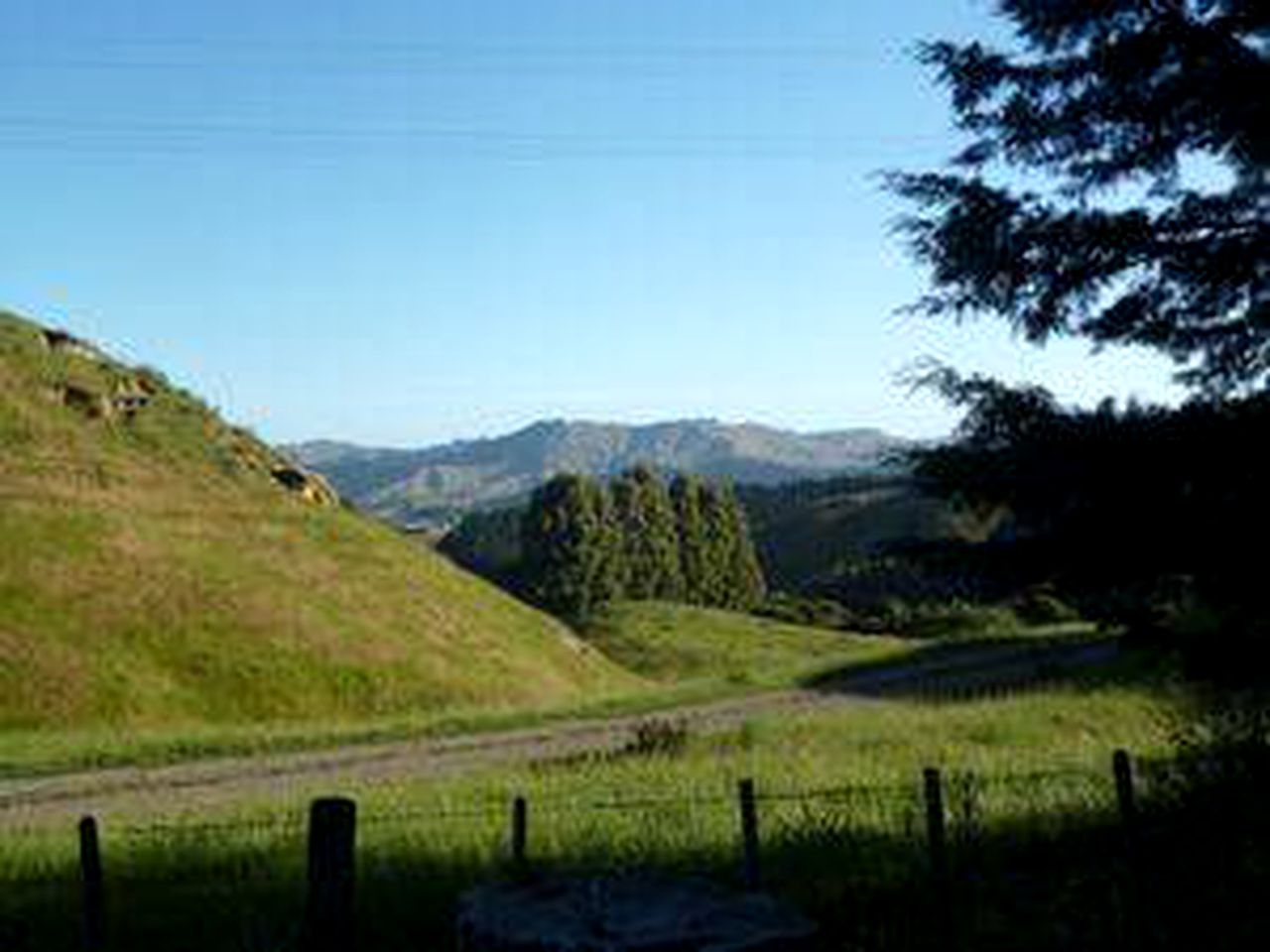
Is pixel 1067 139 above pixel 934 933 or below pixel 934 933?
above

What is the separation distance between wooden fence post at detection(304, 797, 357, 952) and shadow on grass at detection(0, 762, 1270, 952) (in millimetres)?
1285

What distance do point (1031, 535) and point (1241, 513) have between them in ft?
5.28

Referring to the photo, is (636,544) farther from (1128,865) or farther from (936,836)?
(1128,865)

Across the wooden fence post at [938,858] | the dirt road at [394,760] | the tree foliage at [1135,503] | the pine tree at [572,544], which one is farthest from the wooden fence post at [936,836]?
the pine tree at [572,544]

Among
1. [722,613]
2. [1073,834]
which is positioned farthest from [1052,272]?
[722,613]

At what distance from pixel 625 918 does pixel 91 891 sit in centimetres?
451

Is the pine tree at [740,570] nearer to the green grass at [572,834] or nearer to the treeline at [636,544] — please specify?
the treeline at [636,544]

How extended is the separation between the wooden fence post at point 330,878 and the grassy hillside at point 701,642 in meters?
66.0

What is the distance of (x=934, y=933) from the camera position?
14.4 meters

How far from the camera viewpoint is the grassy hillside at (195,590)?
55.2m

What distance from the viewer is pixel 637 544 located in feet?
448

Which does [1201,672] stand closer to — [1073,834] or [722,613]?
[1073,834]

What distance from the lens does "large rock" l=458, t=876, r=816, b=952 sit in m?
12.1

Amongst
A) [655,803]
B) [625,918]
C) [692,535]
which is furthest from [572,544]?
[625,918]
